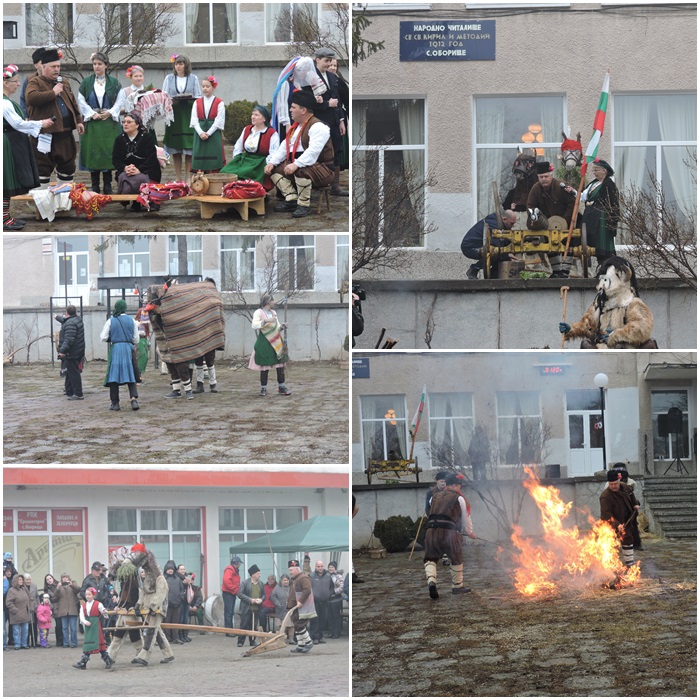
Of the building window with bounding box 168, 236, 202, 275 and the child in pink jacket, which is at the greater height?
the building window with bounding box 168, 236, 202, 275

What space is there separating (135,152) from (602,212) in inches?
156

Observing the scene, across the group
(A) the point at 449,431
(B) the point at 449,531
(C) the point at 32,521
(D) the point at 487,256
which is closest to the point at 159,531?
(C) the point at 32,521

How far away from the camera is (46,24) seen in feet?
36.4

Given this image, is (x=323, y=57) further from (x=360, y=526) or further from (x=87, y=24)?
(x=360, y=526)

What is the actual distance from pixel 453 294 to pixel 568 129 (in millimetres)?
1867

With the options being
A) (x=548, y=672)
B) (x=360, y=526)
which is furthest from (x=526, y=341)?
(x=548, y=672)

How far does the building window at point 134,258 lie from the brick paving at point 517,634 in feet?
9.65

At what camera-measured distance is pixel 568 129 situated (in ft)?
39.1

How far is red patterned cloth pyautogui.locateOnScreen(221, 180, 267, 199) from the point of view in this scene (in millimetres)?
10445

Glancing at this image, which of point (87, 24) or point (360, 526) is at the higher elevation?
point (87, 24)

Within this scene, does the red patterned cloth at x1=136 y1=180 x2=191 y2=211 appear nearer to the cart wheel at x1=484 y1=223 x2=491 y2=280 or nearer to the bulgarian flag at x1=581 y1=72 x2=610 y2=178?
the cart wheel at x1=484 y1=223 x2=491 y2=280

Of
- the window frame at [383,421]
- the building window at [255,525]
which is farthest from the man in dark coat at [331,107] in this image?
the building window at [255,525]

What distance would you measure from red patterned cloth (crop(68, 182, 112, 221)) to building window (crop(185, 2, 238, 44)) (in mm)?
1717

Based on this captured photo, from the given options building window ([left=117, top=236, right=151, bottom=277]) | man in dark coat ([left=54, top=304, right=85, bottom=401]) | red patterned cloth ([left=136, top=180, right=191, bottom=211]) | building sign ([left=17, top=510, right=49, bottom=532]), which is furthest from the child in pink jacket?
red patterned cloth ([left=136, top=180, right=191, bottom=211])
